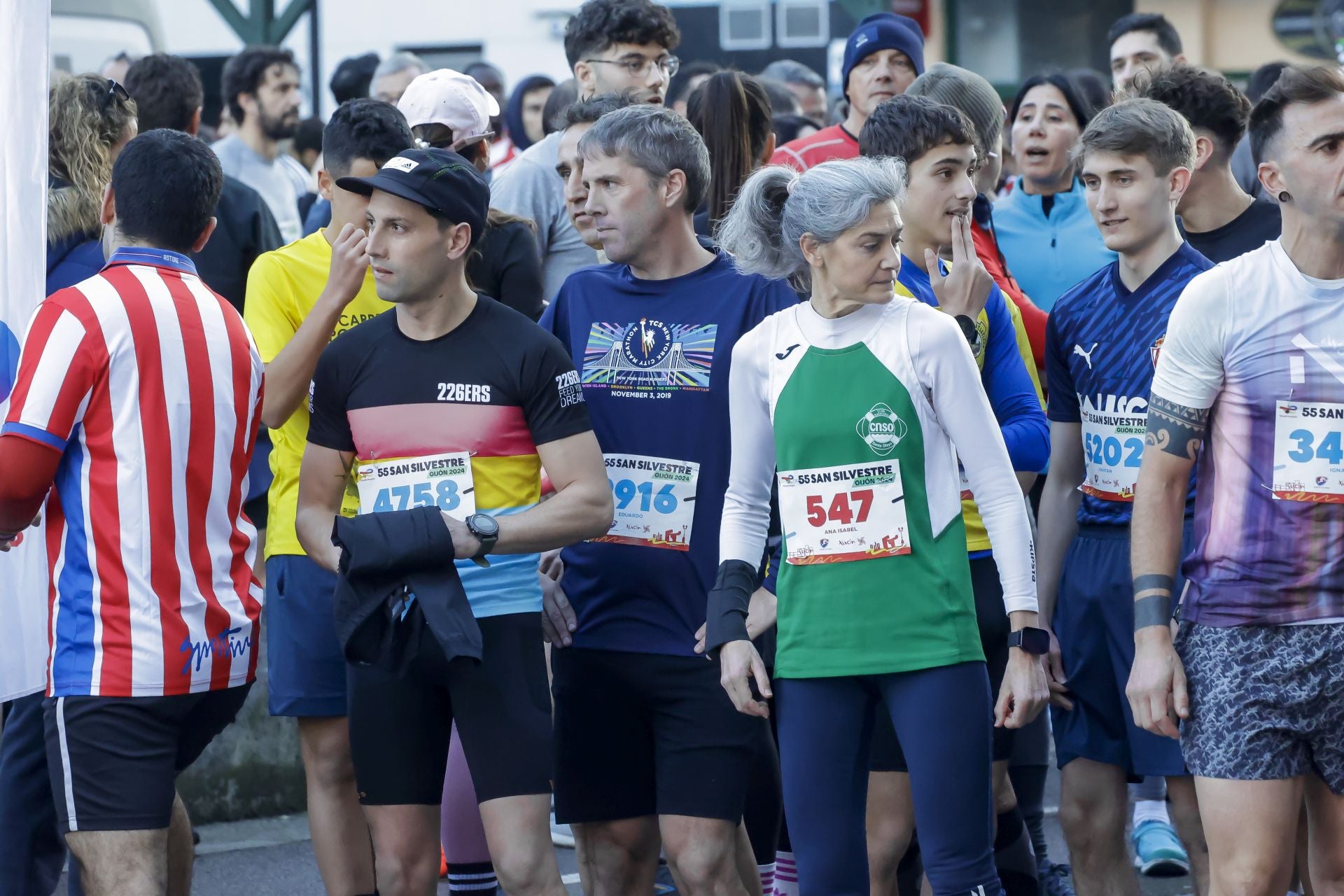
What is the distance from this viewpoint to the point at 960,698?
376 cm

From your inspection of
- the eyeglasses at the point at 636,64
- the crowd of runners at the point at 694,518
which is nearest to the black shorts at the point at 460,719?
the crowd of runners at the point at 694,518

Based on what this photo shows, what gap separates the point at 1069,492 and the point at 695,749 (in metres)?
1.16

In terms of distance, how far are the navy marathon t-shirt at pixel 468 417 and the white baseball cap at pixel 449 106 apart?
1.23 metres

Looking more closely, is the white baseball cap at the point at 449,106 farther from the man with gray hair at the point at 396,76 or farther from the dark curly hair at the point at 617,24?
the man with gray hair at the point at 396,76

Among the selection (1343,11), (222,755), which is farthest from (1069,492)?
(1343,11)

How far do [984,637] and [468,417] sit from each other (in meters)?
1.38

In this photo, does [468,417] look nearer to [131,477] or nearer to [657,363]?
[657,363]

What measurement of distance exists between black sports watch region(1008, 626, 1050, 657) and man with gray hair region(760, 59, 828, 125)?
6922 millimetres

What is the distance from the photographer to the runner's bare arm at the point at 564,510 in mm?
3959

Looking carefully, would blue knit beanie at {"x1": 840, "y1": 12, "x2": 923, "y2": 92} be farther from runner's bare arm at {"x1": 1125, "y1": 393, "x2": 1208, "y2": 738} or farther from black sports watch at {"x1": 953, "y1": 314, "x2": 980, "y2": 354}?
runner's bare arm at {"x1": 1125, "y1": 393, "x2": 1208, "y2": 738}

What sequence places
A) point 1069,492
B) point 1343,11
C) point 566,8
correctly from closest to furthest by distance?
1. point 1069,492
2. point 1343,11
3. point 566,8

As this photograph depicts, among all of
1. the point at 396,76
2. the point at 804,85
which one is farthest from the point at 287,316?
the point at 804,85

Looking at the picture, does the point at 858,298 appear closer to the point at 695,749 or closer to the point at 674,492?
the point at 674,492

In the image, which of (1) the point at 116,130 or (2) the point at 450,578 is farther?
(1) the point at 116,130
